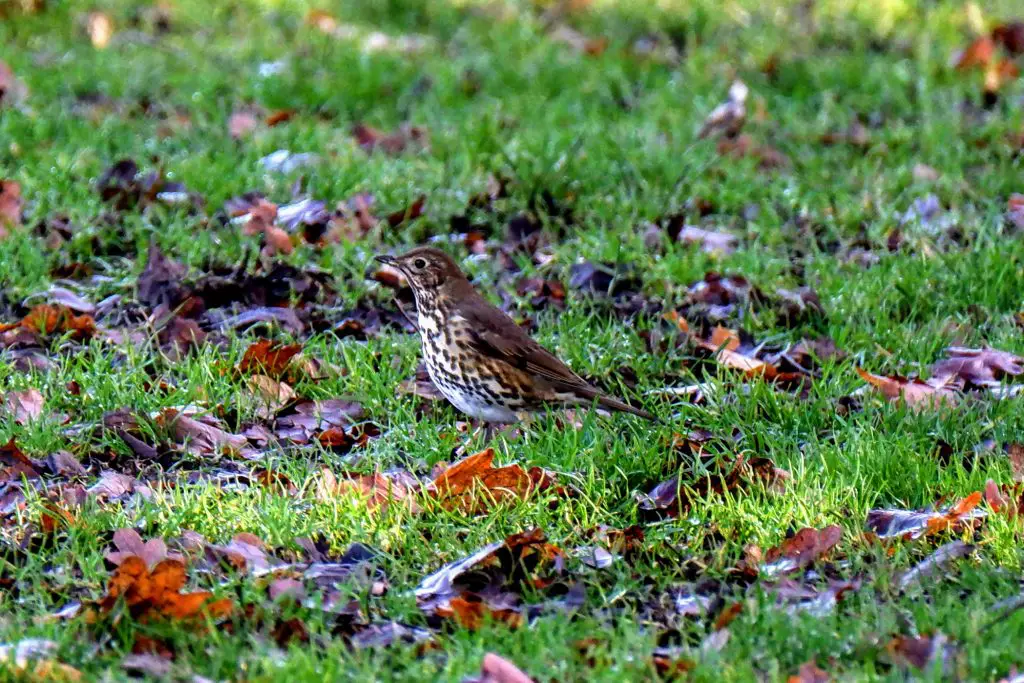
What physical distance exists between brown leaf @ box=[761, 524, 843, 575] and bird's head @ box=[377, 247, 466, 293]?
2.00 m

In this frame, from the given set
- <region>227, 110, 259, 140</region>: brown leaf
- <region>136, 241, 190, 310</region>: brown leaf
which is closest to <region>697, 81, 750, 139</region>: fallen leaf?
<region>227, 110, 259, 140</region>: brown leaf

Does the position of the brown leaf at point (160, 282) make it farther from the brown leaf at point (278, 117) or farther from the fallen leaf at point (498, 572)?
the fallen leaf at point (498, 572)

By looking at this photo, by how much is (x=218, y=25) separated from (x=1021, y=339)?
22.1ft

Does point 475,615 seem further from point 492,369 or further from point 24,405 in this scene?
point 24,405

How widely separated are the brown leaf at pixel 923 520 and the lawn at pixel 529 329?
1cm

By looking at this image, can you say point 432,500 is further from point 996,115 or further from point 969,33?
point 969,33

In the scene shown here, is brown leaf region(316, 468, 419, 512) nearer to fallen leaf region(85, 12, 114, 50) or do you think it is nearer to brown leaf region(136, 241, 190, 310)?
brown leaf region(136, 241, 190, 310)

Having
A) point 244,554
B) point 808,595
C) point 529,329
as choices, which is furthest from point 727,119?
point 244,554

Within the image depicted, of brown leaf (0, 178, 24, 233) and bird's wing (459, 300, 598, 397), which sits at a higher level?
bird's wing (459, 300, 598, 397)

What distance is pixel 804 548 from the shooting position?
4395 millimetres

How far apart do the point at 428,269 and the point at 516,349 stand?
527 millimetres

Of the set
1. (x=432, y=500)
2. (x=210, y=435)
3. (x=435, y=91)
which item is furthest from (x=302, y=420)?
(x=435, y=91)

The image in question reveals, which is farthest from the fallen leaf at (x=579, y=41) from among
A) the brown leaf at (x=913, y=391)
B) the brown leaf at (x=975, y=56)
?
the brown leaf at (x=913, y=391)

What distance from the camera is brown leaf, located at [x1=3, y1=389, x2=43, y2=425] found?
5395mm
